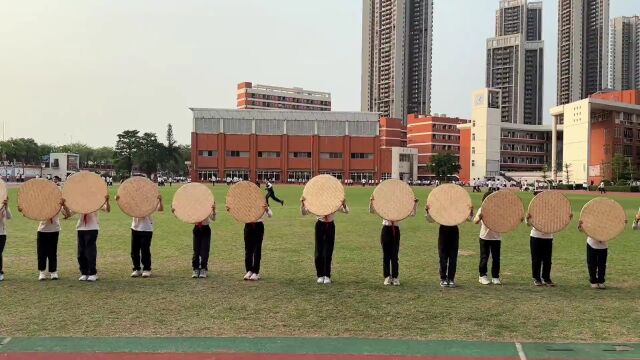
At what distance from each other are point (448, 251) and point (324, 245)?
6.35ft

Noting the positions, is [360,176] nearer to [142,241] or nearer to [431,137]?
[431,137]

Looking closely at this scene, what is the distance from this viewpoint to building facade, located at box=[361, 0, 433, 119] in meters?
135

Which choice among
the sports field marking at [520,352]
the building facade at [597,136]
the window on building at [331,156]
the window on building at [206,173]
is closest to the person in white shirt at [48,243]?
the sports field marking at [520,352]

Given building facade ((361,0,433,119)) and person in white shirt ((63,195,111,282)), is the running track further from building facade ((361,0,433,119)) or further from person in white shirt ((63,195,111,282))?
building facade ((361,0,433,119))

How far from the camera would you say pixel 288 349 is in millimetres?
5133

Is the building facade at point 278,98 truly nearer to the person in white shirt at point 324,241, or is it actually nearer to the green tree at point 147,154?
the green tree at point 147,154

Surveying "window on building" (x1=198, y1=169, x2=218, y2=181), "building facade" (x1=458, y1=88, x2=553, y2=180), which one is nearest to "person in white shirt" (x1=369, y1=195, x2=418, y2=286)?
"window on building" (x1=198, y1=169, x2=218, y2=181)

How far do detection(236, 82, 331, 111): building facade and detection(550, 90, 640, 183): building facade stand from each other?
74.6 metres

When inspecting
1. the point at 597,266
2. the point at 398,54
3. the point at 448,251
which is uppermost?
the point at 398,54

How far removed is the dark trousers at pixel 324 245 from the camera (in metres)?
8.28

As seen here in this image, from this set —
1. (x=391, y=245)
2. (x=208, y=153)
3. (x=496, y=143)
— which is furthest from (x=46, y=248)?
(x=496, y=143)

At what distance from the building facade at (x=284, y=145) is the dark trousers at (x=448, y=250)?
3379 inches

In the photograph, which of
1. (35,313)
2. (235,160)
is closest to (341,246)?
(35,313)

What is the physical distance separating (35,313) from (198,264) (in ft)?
9.38
